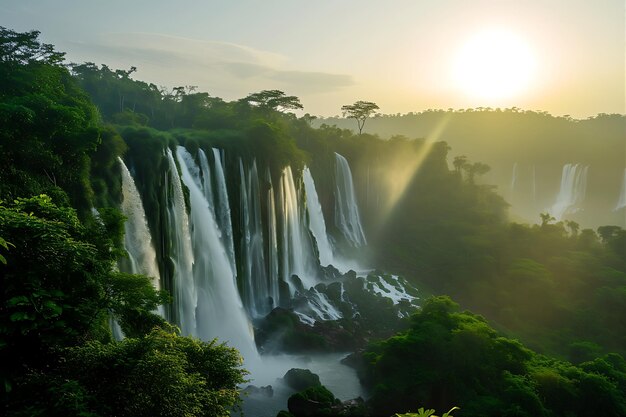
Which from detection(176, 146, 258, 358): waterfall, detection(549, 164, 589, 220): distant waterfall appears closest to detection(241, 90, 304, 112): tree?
detection(176, 146, 258, 358): waterfall

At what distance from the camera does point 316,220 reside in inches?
1638

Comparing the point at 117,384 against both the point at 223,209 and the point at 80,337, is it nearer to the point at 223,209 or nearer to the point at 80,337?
the point at 80,337

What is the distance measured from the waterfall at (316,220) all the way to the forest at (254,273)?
356 millimetres

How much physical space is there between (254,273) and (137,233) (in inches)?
443

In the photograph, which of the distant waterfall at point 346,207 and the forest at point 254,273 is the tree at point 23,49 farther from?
the distant waterfall at point 346,207

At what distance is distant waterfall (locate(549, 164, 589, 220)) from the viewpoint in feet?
270

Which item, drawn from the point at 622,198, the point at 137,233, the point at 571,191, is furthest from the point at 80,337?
the point at 622,198

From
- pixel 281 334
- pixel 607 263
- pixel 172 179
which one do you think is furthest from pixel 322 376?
pixel 607 263

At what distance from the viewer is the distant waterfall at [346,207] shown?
45875mm

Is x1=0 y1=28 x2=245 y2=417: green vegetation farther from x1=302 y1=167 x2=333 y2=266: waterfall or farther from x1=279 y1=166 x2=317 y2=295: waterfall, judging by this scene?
x1=302 y1=167 x2=333 y2=266: waterfall

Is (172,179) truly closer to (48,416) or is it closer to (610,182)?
(48,416)

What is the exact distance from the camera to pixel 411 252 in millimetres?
46094

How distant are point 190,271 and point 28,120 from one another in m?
10.2

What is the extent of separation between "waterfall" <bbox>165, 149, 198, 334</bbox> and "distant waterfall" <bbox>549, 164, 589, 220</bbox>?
7583 cm
